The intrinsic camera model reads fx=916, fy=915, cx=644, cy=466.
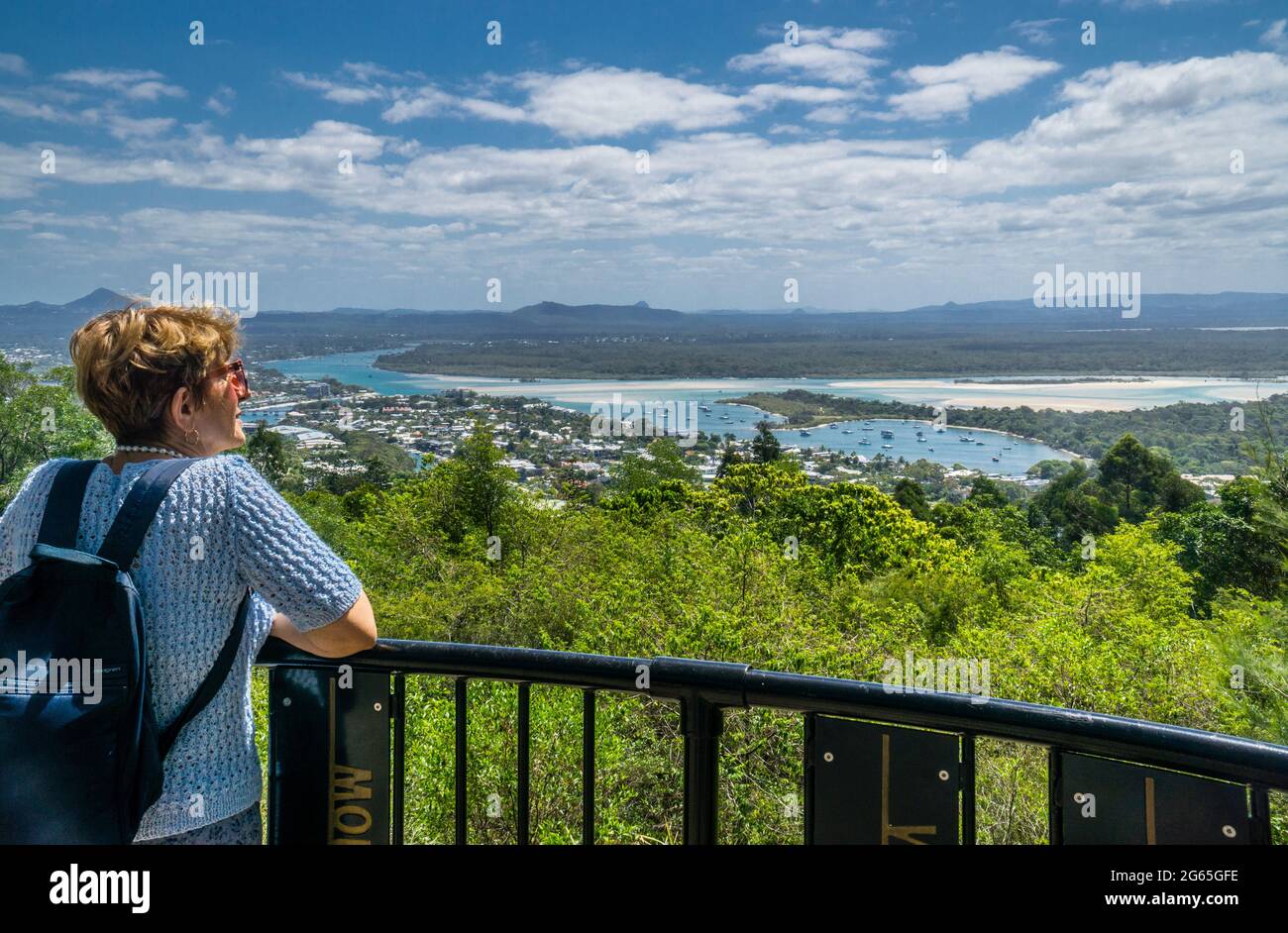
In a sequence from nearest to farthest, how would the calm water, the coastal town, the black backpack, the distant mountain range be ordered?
the black backpack
the coastal town
the calm water
the distant mountain range

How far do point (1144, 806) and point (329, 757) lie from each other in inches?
54.5

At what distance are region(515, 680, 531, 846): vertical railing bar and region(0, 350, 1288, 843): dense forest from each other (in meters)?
6.45

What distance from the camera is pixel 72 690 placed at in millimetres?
1239

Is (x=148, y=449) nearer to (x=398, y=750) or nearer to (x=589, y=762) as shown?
(x=398, y=750)

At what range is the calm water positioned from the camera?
5638cm

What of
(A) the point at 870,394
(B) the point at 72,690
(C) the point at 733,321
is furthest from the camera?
(C) the point at 733,321

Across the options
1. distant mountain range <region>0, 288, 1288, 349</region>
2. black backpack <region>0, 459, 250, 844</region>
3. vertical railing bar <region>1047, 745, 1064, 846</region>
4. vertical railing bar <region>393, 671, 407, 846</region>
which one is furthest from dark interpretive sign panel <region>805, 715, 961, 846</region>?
distant mountain range <region>0, 288, 1288, 349</region>

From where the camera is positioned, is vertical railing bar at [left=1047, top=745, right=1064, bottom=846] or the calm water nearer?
vertical railing bar at [left=1047, top=745, right=1064, bottom=846]

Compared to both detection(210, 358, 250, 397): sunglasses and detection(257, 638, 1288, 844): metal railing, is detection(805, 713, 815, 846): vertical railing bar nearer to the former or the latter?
detection(257, 638, 1288, 844): metal railing

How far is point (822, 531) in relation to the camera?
1113 inches

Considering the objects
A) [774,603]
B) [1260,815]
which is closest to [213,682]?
[1260,815]

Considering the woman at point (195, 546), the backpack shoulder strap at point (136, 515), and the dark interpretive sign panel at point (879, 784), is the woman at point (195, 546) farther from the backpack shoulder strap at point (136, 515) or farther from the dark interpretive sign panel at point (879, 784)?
the dark interpretive sign panel at point (879, 784)

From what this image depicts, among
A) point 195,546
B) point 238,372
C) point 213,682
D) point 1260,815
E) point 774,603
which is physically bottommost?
point 774,603

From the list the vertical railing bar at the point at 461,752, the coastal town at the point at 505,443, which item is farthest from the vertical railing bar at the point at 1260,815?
the coastal town at the point at 505,443
